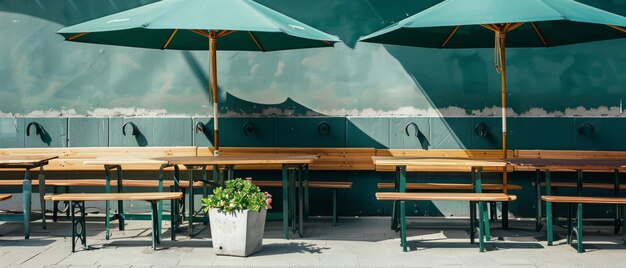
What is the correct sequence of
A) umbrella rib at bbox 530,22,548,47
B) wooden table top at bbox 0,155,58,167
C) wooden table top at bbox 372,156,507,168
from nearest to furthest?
wooden table top at bbox 372,156,507,168 < wooden table top at bbox 0,155,58,167 < umbrella rib at bbox 530,22,548,47

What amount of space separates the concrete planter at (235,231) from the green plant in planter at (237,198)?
0.05 meters

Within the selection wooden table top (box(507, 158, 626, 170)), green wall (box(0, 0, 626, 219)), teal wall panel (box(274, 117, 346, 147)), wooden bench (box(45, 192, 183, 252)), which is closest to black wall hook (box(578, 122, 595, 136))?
green wall (box(0, 0, 626, 219))

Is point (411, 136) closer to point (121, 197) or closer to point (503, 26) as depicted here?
point (503, 26)

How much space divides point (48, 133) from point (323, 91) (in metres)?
3.63

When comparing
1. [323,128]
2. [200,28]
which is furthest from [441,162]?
[200,28]

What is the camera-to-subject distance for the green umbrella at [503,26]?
294 inches

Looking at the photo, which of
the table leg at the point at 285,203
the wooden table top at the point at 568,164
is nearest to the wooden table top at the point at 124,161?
the table leg at the point at 285,203

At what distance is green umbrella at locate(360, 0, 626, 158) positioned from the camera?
294 inches

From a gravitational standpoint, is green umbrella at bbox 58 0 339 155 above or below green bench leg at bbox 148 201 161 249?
above

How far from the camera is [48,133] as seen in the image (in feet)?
34.2

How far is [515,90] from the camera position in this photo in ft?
33.1

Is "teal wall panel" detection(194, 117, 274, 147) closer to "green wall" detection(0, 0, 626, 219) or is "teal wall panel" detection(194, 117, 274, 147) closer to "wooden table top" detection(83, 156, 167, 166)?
"green wall" detection(0, 0, 626, 219)

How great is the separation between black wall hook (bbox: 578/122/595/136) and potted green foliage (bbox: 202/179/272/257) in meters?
4.49

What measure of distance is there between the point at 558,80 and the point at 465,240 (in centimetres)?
282
